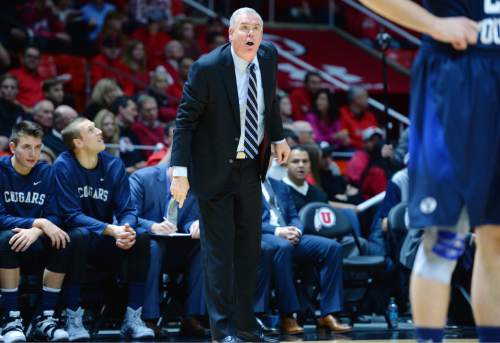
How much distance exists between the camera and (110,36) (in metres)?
11.5

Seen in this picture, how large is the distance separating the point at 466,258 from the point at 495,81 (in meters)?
4.31

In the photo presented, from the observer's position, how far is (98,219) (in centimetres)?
682

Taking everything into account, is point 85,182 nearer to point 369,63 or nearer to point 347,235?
point 347,235

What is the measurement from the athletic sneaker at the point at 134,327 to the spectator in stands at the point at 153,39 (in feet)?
19.0

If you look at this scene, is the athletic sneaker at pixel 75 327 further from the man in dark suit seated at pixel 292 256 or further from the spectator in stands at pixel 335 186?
the spectator in stands at pixel 335 186

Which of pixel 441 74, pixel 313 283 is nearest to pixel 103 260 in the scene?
pixel 313 283

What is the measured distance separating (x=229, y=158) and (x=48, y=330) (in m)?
2.02

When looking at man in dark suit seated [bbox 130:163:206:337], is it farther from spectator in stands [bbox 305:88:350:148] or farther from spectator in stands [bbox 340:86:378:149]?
spectator in stands [bbox 340:86:378:149]

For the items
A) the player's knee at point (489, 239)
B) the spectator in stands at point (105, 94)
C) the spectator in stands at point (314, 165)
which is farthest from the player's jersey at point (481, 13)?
the spectator in stands at point (105, 94)

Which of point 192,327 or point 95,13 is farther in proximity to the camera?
point 95,13

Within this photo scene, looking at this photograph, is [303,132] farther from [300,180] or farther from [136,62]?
[136,62]

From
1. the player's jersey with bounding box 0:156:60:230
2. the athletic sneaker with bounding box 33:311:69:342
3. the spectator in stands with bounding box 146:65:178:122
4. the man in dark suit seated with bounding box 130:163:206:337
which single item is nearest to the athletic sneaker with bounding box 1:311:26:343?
the athletic sneaker with bounding box 33:311:69:342

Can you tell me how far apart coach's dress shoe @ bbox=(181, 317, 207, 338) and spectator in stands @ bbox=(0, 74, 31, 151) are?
2894 millimetres

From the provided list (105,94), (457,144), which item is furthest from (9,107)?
(457,144)
